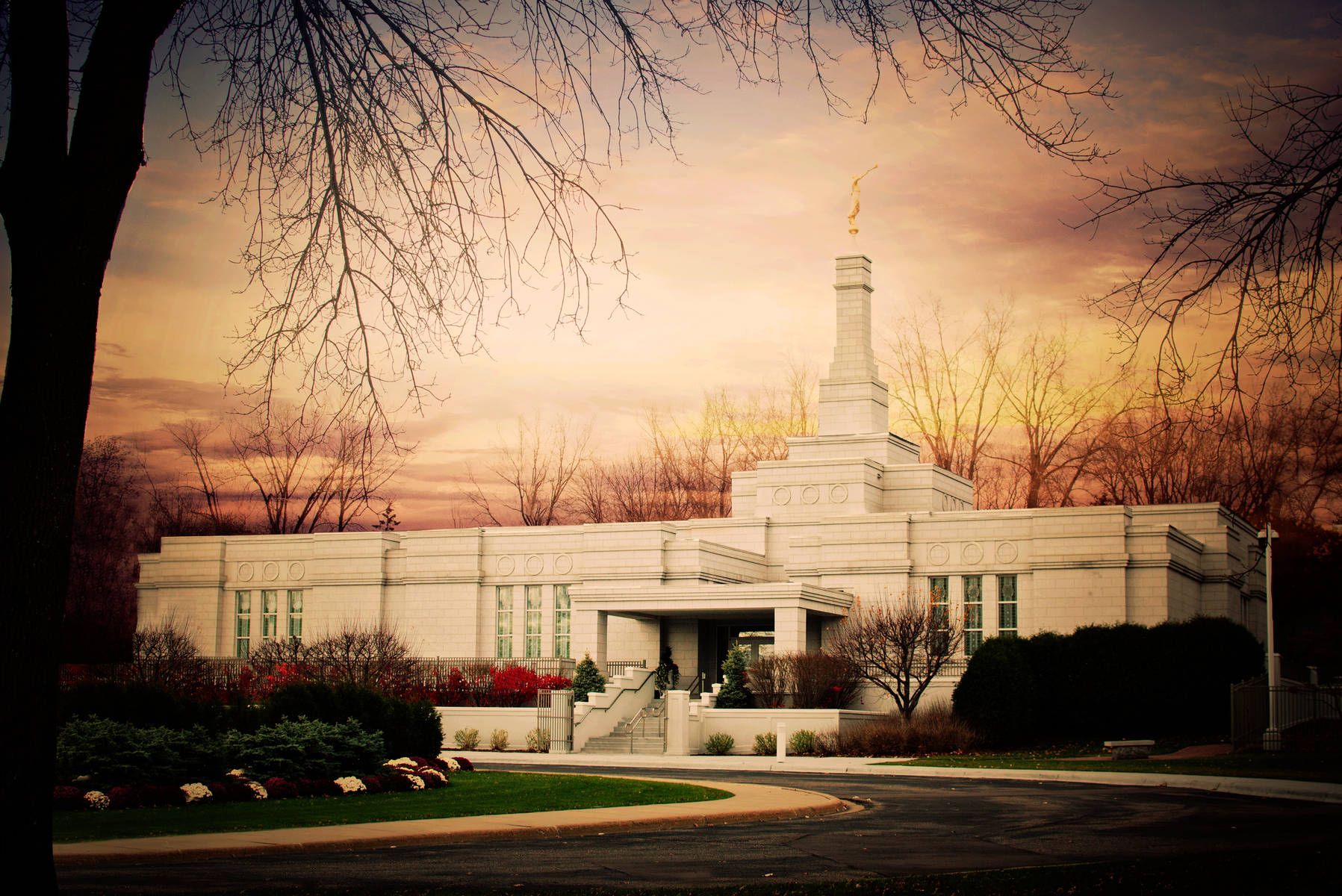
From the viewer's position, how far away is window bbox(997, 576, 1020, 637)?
42875 mm

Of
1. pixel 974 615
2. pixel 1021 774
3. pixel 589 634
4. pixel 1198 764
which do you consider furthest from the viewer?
pixel 974 615

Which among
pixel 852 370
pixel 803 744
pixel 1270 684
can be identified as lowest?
pixel 803 744

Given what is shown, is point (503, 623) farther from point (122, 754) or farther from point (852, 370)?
point (122, 754)

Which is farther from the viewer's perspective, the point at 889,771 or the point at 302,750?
the point at 889,771

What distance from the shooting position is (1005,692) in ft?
110

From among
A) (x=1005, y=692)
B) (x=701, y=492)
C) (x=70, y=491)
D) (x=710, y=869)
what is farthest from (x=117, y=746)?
(x=701, y=492)

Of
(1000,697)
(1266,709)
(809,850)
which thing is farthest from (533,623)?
(809,850)

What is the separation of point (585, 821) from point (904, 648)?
21.6m

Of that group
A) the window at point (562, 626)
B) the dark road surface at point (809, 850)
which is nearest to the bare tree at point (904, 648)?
the window at point (562, 626)

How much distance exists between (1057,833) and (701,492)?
64.0m

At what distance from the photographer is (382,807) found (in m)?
18.2

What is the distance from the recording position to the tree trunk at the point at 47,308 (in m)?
7.64

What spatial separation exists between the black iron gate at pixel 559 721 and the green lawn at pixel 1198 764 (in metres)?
10.7

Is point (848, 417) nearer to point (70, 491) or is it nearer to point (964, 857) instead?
point (964, 857)
